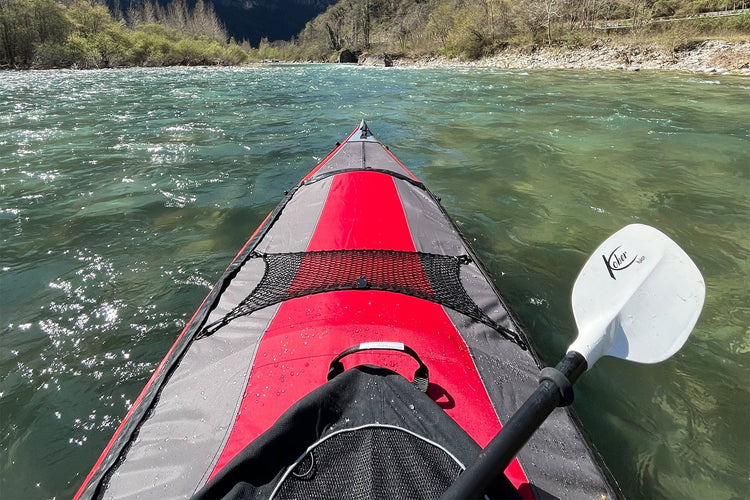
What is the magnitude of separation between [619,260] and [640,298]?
164 mm

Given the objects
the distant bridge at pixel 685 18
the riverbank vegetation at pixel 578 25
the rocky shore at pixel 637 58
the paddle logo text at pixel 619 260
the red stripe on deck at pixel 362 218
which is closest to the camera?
the paddle logo text at pixel 619 260

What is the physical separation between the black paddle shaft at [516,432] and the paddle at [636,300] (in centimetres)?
11

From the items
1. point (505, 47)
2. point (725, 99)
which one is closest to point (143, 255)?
point (725, 99)

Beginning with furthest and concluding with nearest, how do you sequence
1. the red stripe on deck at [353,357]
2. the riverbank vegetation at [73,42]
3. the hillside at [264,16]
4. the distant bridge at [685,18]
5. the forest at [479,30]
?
1. the hillside at [264,16]
2. the riverbank vegetation at [73,42]
3. the distant bridge at [685,18]
4. the forest at [479,30]
5. the red stripe on deck at [353,357]

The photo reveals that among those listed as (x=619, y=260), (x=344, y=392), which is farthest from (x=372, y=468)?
(x=619, y=260)

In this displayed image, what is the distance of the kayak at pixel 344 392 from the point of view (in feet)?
2.80

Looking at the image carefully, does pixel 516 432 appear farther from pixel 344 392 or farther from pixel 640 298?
pixel 640 298

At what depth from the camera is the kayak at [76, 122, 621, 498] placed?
85 cm

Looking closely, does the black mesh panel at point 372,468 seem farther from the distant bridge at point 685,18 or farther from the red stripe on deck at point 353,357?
the distant bridge at point 685,18

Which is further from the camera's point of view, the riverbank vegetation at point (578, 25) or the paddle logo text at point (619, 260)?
the riverbank vegetation at point (578, 25)

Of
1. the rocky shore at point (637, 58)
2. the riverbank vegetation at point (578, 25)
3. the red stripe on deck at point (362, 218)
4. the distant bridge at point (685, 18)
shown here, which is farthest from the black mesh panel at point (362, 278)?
the distant bridge at point (685, 18)

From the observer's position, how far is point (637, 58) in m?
16.5

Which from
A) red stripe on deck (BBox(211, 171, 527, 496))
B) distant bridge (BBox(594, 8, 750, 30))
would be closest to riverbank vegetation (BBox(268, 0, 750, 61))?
distant bridge (BBox(594, 8, 750, 30))

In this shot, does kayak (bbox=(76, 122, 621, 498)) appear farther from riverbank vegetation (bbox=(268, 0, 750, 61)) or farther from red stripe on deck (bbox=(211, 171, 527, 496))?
riverbank vegetation (bbox=(268, 0, 750, 61))
